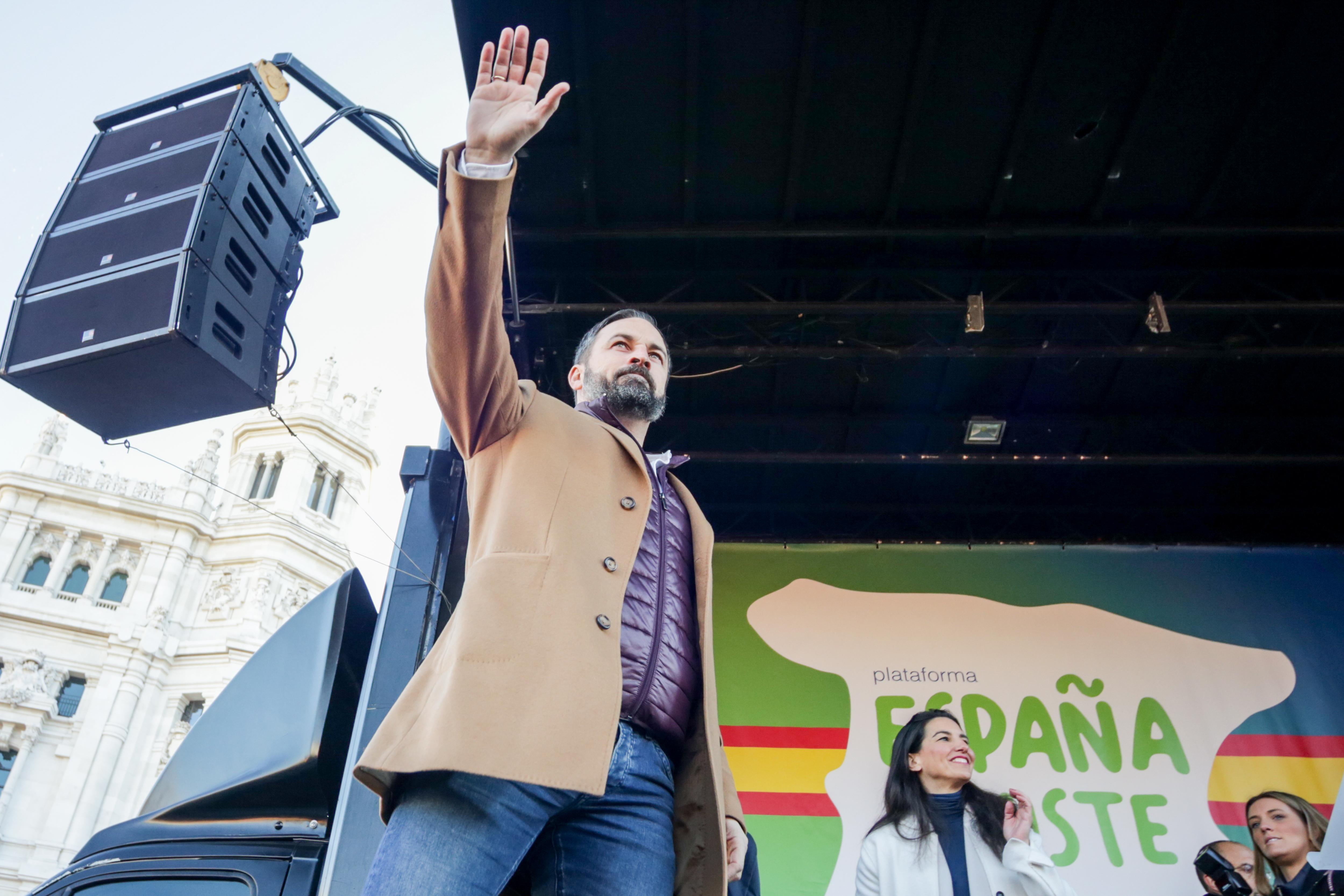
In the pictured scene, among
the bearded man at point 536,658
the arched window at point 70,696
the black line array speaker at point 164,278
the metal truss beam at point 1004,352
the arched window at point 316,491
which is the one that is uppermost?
the arched window at point 316,491

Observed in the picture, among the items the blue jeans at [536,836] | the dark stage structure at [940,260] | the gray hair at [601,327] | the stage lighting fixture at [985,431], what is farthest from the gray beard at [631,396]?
the stage lighting fixture at [985,431]

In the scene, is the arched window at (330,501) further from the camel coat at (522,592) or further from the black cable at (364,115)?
the camel coat at (522,592)

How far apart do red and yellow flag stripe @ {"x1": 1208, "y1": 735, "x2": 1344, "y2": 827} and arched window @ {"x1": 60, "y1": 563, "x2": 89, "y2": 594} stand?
3647 cm

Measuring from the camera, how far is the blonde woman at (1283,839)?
523 centimetres

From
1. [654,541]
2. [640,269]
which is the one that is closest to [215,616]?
[640,269]

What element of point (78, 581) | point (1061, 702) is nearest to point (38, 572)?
point (78, 581)

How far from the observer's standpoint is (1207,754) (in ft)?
18.9

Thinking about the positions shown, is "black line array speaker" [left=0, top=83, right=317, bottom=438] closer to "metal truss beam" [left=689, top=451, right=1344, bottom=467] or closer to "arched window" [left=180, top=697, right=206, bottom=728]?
"metal truss beam" [left=689, top=451, right=1344, bottom=467]

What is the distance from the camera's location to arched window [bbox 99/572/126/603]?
1297 inches

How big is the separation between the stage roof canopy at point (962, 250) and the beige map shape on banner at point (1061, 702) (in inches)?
31.5

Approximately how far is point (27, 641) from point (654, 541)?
36.6 m

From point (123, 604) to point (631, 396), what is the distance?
36.7 m

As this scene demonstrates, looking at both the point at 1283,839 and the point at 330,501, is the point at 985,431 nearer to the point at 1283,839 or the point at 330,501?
the point at 1283,839

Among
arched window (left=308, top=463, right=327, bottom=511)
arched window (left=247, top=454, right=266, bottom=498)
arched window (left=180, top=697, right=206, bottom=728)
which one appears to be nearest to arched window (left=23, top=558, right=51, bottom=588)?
arched window (left=180, top=697, right=206, bottom=728)
